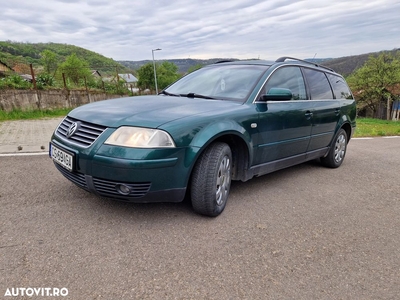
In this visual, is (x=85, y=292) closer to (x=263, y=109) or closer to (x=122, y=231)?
(x=122, y=231)

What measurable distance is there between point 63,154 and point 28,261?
947 millimetres

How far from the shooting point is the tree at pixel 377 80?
33000 mm

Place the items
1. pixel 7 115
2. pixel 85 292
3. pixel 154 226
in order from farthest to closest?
1. pixel 7 115
2. pixel 154 226
3. pixel 85 292

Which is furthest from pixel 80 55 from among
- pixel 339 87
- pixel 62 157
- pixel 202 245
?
pixel 202 245

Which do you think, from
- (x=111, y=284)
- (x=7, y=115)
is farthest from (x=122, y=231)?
(x=7, y=115)

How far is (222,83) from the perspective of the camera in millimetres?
3459

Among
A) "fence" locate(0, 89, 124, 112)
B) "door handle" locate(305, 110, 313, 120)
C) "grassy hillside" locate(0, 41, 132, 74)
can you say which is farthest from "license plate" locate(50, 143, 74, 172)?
"grassy hillside" locate(0, 41, 132, 74)

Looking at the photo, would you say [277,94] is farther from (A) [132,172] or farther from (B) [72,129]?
(B) [72,129]

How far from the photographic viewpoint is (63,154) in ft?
8.45

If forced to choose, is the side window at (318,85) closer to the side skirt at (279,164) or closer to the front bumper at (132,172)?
the side skirt at (279,164)

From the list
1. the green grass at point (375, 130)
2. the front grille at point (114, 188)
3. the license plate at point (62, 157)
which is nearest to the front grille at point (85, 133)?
the license plate at point (62, 157)

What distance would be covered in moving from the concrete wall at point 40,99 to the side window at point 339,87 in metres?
11.0

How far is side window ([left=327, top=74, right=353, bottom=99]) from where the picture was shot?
4.62m

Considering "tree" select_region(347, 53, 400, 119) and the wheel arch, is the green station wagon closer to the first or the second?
the wheel arch
